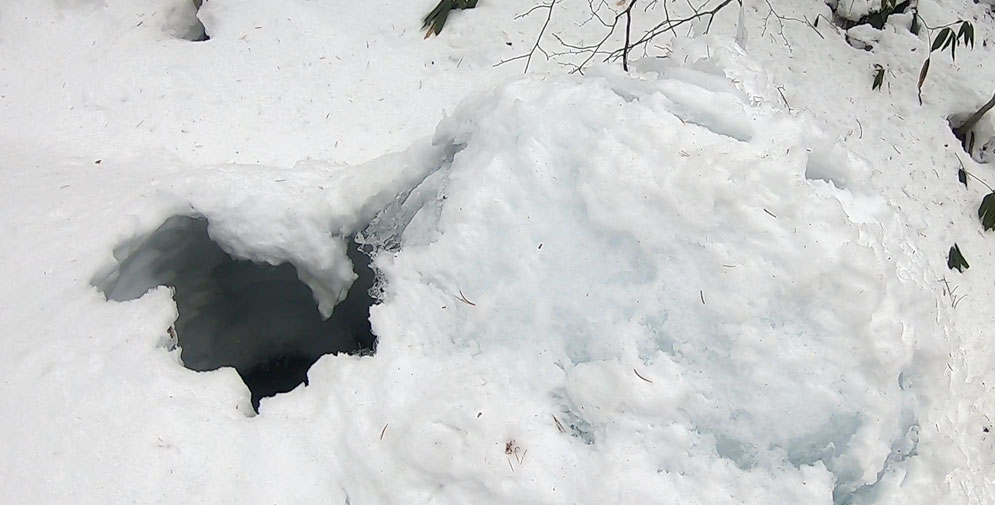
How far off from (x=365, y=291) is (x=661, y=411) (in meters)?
1.59

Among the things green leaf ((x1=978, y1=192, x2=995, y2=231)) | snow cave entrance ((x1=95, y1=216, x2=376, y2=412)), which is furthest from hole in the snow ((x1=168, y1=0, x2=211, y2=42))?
green leaf ((x1=978, y1=192, x2=995, y2=231))

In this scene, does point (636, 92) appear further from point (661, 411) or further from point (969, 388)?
point (969, 388)

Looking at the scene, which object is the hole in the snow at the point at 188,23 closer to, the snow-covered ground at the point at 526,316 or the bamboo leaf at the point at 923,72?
the snow-covered ground at the point at 526,316

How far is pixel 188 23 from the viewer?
3.79 meters

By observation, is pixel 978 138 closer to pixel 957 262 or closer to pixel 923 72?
pixel 923 72

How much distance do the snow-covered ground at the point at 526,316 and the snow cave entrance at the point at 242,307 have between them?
0.08 ft

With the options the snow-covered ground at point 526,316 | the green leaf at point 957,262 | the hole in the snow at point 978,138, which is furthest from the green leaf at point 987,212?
the snow-covered ground at point 526,316

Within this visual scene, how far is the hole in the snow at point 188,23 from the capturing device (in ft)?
12.2

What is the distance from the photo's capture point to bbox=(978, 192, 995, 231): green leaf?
3.57 metres

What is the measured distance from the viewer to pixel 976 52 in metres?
4.28

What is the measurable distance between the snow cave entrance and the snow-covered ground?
0.08 feet

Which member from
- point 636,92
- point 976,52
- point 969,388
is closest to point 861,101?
point 976,52

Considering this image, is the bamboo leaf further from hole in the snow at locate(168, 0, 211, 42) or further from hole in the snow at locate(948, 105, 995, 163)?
hole in the snow at locate(168, 0, 211, 42)

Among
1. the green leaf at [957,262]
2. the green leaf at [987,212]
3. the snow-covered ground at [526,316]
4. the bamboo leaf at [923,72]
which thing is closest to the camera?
the snow-covered ground at [526,316]
